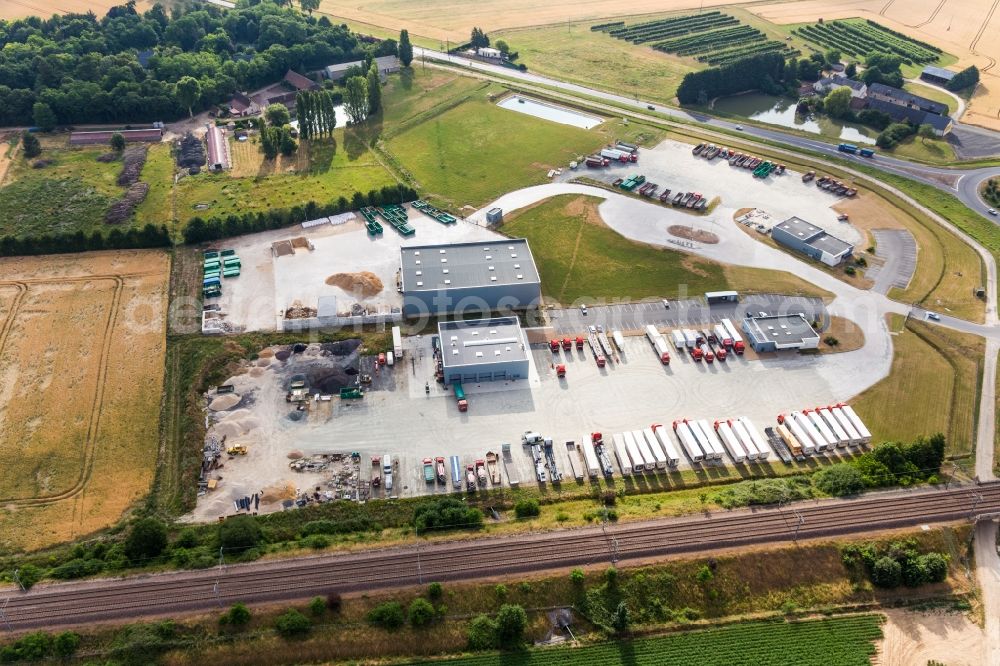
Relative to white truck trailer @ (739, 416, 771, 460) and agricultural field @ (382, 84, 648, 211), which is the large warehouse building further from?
white truck trailer @ (739, 416, 771, 460)

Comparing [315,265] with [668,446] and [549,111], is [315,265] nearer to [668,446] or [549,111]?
[668,446]

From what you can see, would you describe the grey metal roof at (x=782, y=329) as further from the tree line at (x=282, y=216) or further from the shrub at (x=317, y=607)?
the shrub at (x=317, y=607)

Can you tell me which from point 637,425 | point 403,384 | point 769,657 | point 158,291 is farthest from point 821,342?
point 158,291

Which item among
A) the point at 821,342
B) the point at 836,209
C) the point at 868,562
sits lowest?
the point at 868,562

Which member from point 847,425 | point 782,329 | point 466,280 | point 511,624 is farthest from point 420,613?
point 782,329

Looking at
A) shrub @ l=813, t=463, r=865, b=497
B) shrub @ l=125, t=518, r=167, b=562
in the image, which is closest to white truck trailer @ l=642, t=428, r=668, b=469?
shrub @ l=813, t=463, r=865, b=497

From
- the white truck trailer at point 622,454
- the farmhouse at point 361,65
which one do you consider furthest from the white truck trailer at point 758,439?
the farmhouse at point 361,65

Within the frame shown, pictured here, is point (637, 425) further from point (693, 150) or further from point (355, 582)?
point (693, 150)
